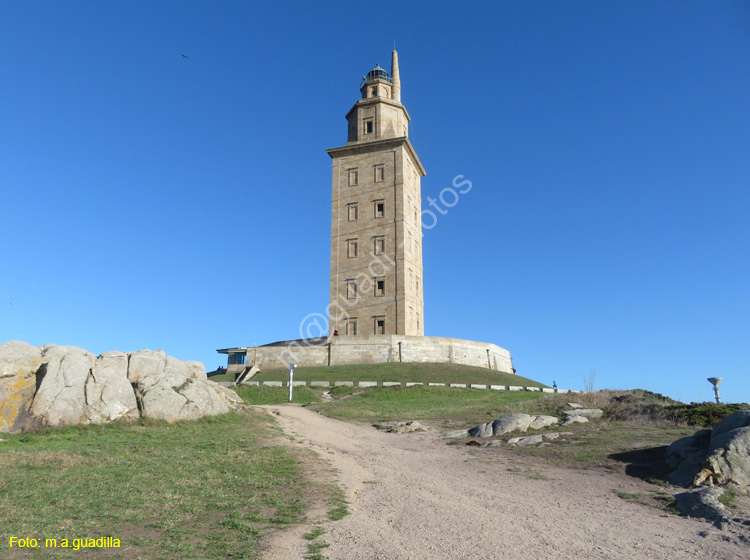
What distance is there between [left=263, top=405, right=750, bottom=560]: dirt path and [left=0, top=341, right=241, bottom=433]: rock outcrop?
8.25 metres

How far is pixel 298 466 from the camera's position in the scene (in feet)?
41.1

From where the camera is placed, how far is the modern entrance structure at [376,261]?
160ft

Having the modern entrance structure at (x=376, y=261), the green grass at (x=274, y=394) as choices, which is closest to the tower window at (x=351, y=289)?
the modern entrance structure at (x=376, y=261)

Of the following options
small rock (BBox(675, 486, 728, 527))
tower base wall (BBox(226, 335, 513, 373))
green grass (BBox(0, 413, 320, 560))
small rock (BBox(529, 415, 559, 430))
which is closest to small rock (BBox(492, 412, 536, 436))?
small rock (BBox(529, 415, 559, 430))

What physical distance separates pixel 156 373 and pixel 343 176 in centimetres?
4260

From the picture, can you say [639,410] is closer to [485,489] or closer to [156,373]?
[485,489]

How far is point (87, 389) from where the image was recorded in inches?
699

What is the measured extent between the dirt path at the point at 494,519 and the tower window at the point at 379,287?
40.6 metres

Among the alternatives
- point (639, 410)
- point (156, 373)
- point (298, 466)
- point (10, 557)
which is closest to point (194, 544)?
point (10, 557)

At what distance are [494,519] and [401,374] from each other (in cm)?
3251

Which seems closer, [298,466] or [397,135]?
[298,466]

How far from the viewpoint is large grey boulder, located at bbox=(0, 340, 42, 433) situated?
16.0 metres

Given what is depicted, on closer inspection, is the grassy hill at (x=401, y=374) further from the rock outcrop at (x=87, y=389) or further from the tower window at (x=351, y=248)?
the rock outcrop at (x=87, y=389)

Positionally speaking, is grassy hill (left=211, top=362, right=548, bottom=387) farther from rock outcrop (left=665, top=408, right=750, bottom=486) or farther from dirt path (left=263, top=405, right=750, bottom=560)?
rock outcrop (left=665, top=408, right=750, bottom=486)
